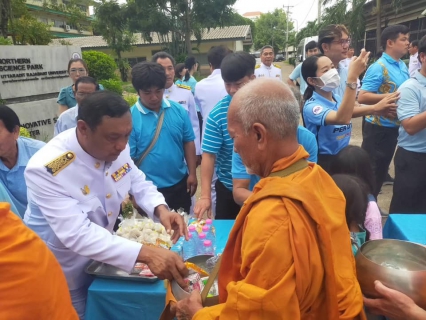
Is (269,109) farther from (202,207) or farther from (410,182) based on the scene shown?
(410,182)

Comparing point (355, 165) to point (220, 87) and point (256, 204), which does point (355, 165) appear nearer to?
point (256, 204)

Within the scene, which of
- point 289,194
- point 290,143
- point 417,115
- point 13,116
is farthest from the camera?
point 417,115

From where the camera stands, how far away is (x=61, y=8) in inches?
1061

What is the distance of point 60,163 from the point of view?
1.79m

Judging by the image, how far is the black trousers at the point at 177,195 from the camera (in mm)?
3201

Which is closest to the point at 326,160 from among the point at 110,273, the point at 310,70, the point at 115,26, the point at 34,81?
the point at 310,70

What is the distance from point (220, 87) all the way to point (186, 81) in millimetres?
3417

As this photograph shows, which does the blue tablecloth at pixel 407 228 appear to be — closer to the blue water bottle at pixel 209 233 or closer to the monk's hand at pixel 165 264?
the blue water bottle at pixel 209 233

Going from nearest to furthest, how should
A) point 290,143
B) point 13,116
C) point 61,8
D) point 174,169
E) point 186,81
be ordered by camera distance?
point 290,143 → point 13,116 → point 174,169 → point 186,81 → point 61,8

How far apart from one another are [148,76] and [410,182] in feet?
8.15

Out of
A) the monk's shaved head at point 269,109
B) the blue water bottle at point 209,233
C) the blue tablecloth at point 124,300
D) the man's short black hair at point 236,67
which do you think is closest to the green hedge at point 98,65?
the man's short black hair at point 236,67

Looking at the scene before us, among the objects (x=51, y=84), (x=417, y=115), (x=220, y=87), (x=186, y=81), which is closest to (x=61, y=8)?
(x=51, y=84)

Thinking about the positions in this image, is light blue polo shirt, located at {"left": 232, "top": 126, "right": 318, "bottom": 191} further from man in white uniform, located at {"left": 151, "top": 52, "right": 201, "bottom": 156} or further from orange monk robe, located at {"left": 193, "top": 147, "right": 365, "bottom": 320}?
man in white uniform, located at {"left": 151, "top": 52, "right": 201, "bottom": 156}

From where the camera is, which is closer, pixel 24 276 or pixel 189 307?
pixel 24 276
